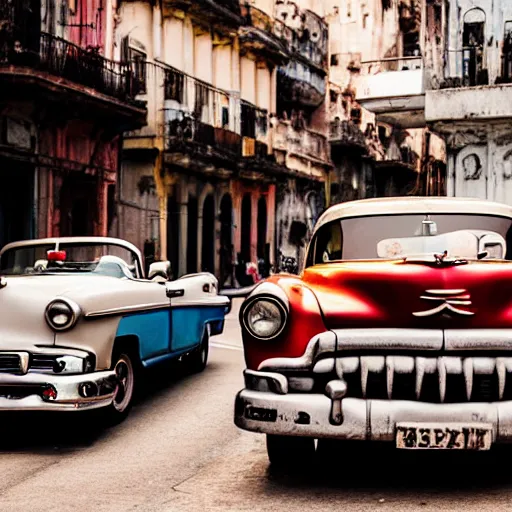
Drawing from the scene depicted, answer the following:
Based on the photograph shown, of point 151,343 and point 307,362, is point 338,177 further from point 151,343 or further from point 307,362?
point 307,362

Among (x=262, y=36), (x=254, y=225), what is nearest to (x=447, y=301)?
(x=262, y=36)

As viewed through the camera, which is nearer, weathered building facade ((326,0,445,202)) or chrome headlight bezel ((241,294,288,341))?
chrome headlight bezel ((241,294,288,341))

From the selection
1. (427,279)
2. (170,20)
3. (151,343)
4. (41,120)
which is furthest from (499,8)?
(427,279)

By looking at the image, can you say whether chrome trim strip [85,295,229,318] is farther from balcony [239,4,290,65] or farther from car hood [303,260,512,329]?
balcony [239,4,290,65]

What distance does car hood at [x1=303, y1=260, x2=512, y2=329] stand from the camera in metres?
5.80

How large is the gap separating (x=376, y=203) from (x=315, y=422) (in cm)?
209

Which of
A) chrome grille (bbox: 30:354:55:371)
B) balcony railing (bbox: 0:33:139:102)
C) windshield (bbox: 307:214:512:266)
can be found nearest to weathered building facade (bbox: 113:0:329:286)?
balcony railing (bbox: 0:33:139:102)

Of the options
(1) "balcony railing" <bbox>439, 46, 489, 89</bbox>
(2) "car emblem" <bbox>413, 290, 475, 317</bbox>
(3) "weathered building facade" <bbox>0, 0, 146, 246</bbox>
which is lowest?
(2) "car emblem" <bbox>413, 290, 475, 317</bbox>

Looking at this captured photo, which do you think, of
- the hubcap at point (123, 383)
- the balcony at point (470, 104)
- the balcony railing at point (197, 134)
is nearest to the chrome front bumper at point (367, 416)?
the hubcap at point (123, 383)

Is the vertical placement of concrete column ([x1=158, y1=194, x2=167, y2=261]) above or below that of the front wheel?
above

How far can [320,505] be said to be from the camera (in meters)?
5.58

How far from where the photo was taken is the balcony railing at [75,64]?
2006 centimetres

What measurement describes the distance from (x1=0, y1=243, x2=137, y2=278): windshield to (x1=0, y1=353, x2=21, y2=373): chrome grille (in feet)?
5.95

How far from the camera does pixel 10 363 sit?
726cm
